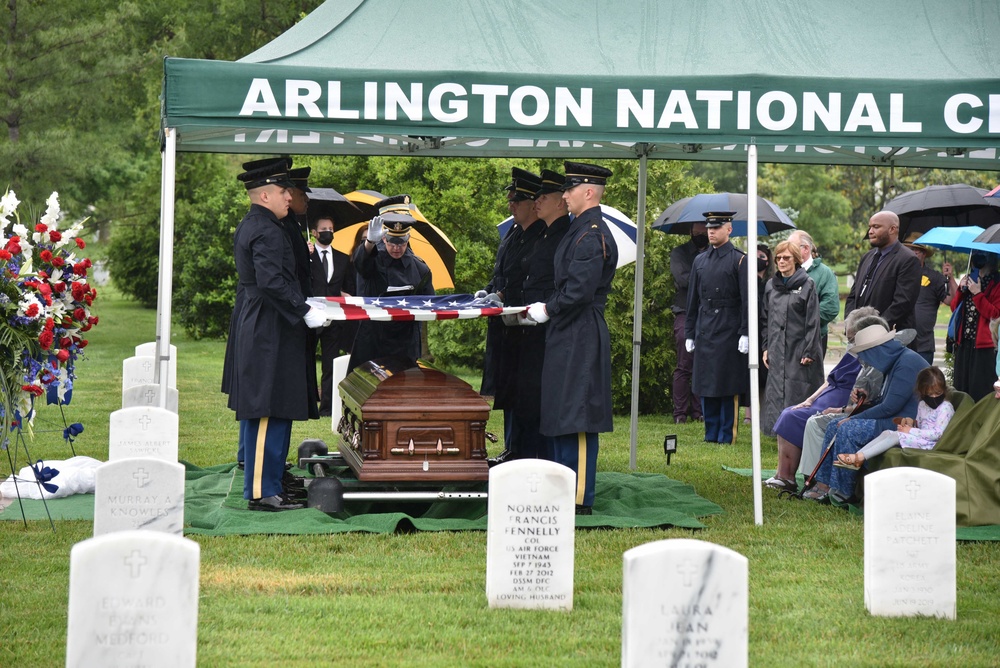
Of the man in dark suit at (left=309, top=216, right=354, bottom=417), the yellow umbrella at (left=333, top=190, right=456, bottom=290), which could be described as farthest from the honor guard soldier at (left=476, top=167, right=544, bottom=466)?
the man in dark suit at (left=309, top=216, right=354, bottom=417)

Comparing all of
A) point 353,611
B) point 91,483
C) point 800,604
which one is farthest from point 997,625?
point 91,483

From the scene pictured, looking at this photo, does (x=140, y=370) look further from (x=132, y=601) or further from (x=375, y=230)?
(x=132, y=601)

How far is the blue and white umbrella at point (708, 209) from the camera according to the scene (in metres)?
12.1

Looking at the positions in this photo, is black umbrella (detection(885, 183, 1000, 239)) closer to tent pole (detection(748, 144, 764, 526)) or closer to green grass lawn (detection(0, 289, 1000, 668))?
green grass lawn (detection(0, 289, 1000, 668))

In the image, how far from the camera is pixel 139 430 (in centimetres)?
725

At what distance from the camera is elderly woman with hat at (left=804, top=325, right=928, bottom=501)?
7.84 metres

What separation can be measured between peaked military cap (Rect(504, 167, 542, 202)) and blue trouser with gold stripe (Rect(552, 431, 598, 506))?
1792 millimetres

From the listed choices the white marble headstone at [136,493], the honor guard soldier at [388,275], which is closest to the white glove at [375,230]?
the honor guard soldier at [388,275]

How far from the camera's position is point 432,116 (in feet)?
22.7

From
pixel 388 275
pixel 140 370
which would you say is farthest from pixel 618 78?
pixel 140 370

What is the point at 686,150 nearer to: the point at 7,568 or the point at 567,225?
the point at 567,225

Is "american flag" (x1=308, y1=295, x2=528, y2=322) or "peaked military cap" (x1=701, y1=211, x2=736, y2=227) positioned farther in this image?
"peaked military cap" (x1=701, y1=211, x2=736, y2=227)

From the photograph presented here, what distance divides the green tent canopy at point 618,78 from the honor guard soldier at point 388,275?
149cm

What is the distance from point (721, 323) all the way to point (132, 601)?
801cm
